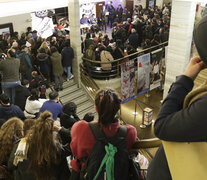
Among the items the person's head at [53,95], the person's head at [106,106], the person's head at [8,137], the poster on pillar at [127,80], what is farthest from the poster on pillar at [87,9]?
the person's head at [106,106]

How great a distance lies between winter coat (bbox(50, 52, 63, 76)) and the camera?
780 cm

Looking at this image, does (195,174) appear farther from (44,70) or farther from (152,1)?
(152,1)

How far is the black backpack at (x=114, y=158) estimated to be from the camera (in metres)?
1.62

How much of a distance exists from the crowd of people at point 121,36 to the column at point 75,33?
1.53ft

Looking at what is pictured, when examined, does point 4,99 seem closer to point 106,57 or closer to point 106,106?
point 106,106

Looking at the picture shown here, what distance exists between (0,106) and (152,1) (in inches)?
733

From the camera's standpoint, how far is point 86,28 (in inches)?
541

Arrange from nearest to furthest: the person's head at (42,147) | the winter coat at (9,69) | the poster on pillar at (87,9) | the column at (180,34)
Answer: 1. the person's head at (42,147)
2. the column at (180,34)
3. the winter coat at (9,69)
4. the poster on pillar at (87,9)

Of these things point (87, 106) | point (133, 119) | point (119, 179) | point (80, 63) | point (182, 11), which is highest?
point (182, 11)

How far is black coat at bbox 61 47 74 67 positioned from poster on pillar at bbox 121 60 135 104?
1751 millimetres

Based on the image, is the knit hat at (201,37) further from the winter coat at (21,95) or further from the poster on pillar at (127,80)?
the poster on pillar at (127,80)

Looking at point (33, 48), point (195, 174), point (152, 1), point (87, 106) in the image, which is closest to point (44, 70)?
point (33, 48)

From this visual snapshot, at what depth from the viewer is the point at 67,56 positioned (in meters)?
8.29

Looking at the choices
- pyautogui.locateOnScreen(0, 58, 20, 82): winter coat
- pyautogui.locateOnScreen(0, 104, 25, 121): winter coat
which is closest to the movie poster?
pyautogui.locateOnScreen(0, 58, 20, 82): winter coat
